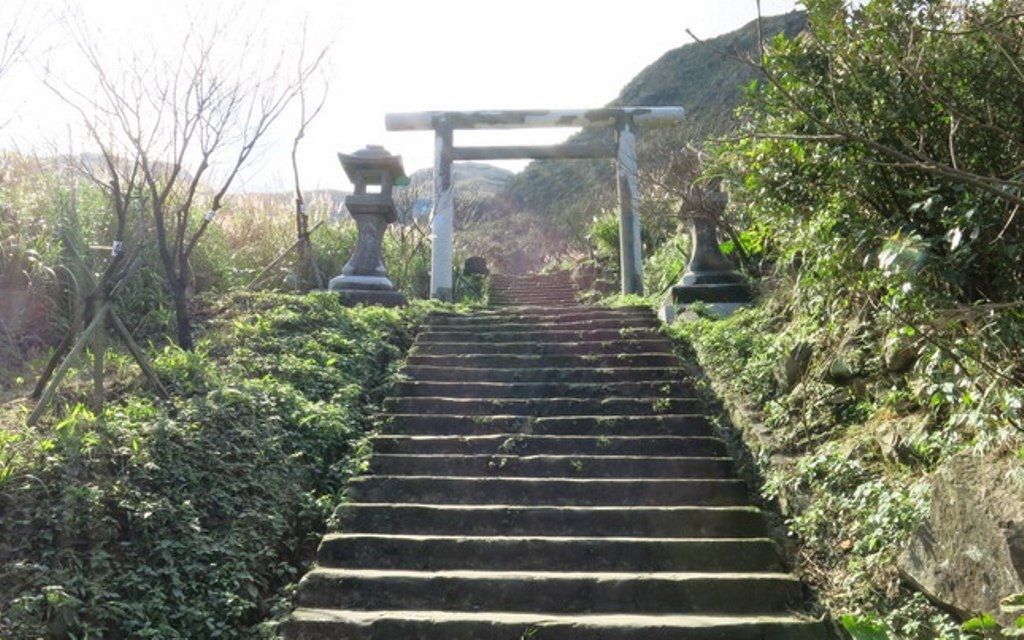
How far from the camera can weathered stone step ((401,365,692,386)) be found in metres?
6.50

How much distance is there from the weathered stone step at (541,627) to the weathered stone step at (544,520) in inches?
29.8

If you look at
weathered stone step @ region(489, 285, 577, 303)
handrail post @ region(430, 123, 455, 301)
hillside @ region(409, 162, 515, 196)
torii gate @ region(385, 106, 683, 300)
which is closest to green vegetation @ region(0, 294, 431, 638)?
handrail post @ region(430, 123, 455, 301)

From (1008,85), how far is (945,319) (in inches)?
57.8

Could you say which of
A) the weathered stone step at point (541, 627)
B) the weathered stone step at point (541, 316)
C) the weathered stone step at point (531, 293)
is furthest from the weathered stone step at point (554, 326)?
the weathered stone step at point (531, 293)

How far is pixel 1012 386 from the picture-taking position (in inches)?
113

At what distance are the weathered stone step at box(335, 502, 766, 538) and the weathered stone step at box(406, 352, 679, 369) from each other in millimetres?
2364

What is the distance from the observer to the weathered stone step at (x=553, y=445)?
5.33 m

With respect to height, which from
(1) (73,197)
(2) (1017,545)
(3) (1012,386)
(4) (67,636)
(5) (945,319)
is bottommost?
(4) (67,636)

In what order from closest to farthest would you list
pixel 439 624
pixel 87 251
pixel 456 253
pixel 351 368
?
pixel 439 624 → pixel 351 368 → pixel 87 251 → pixel 456 253

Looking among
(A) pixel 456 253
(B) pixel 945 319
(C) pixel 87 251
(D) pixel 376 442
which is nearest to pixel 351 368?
(D) pixel 376 442

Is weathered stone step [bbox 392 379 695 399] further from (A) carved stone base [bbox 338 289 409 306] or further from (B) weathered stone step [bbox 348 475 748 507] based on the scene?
(A) carved stone base [bbox 338 289 409 306]

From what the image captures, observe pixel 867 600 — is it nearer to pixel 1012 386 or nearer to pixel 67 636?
pixel 1012 386

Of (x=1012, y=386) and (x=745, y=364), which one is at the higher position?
(x=1012, y=386)

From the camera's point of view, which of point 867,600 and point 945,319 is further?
point 867,600
